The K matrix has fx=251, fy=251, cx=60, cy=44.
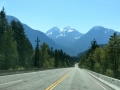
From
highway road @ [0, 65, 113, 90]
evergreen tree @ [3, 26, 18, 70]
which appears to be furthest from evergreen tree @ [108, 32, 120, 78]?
highway road @ [0, 65, 113, 90]

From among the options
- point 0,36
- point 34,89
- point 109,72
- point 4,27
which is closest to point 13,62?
point 0,36

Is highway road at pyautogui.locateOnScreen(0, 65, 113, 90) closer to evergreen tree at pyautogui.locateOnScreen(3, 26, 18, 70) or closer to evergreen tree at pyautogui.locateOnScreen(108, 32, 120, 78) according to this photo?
evergreen tree at pyautogui.locateOnScreen(108, 32, 120, 78)

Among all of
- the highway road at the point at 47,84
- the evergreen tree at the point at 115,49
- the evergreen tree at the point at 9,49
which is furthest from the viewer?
the evergreen tree at the point at 9,49

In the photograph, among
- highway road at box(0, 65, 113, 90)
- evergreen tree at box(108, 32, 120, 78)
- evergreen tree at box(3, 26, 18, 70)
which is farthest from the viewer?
evergreen tree at box(3, 26, 18, 70)

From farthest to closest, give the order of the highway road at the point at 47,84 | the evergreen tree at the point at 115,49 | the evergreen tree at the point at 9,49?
the evergreen tree at the point at 9,49 → the evergreen tree at the point at 115,49 → the highway road at the point at 47,84

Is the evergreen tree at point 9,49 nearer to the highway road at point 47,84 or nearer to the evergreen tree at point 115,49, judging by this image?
the evergreen tree at point 115,49

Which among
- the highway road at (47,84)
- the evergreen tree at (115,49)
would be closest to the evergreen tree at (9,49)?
the evergreen tree at (115,49)

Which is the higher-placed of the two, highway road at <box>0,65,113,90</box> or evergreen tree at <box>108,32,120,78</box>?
evergreen tree at <box>108,32,120,78</box>

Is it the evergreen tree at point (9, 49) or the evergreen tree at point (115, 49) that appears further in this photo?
the evergreen tree at point (9, 49)

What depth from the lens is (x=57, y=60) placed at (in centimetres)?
18862

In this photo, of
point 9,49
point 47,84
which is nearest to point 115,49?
point 9,49

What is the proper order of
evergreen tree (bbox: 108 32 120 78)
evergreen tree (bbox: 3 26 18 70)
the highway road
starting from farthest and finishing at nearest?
evergreen tree (bbox: 3 26 18 70)
evergreen tree (bbox: 108 32 120 78)
the highway road

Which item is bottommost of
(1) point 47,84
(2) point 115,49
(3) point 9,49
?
(1) point 47,84

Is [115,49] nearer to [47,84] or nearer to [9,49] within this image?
[9,49]
